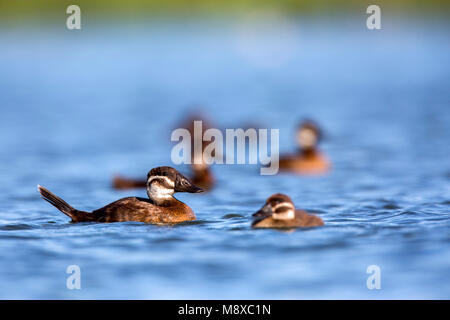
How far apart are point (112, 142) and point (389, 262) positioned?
1272 cm

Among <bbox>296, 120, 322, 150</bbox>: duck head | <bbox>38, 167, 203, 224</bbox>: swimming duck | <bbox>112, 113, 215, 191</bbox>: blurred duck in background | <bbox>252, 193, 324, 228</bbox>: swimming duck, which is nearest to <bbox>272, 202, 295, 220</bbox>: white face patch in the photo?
<bbox>252, 193, 324, 228</bbox>: swimming duck

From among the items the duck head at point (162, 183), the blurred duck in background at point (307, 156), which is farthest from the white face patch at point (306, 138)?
the duck head at point (162, 183)

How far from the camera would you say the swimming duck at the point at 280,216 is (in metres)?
9.66

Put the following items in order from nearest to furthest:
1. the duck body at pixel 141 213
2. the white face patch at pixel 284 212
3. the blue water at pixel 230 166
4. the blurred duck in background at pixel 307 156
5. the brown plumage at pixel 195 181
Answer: the blue water at pixel 230 166
the white face patch at pixel 284 212
the duck body at pixel 141 213
the brown plumage at pixel 195 181
the blurred duck in background at pixel 307 156

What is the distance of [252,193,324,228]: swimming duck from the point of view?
9656 millimetres

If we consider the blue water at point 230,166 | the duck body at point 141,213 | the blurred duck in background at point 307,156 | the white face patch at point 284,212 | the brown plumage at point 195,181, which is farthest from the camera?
the blurred duck in background at point 307,156

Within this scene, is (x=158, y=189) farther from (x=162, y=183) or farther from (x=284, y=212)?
(x=284, y=212)

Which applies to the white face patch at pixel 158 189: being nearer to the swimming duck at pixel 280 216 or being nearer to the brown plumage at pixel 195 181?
the swimming duck at pixel 280 216

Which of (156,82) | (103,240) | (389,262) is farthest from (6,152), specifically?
(156,82)

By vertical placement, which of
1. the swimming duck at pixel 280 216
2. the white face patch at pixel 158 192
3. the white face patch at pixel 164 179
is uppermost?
the white face patch at pixel 164 179

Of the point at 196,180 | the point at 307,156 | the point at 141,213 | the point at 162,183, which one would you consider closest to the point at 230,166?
the point at 307,156

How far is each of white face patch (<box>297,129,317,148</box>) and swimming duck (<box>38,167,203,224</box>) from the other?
6555 millimetres

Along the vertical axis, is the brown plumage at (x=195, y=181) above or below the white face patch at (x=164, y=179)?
below

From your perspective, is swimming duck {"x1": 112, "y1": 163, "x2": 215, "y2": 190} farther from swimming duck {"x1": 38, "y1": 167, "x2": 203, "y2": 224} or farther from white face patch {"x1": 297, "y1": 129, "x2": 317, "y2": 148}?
swimming duck {"x1": 38, "y1": 167, "x2": 203, "y2": 224}
